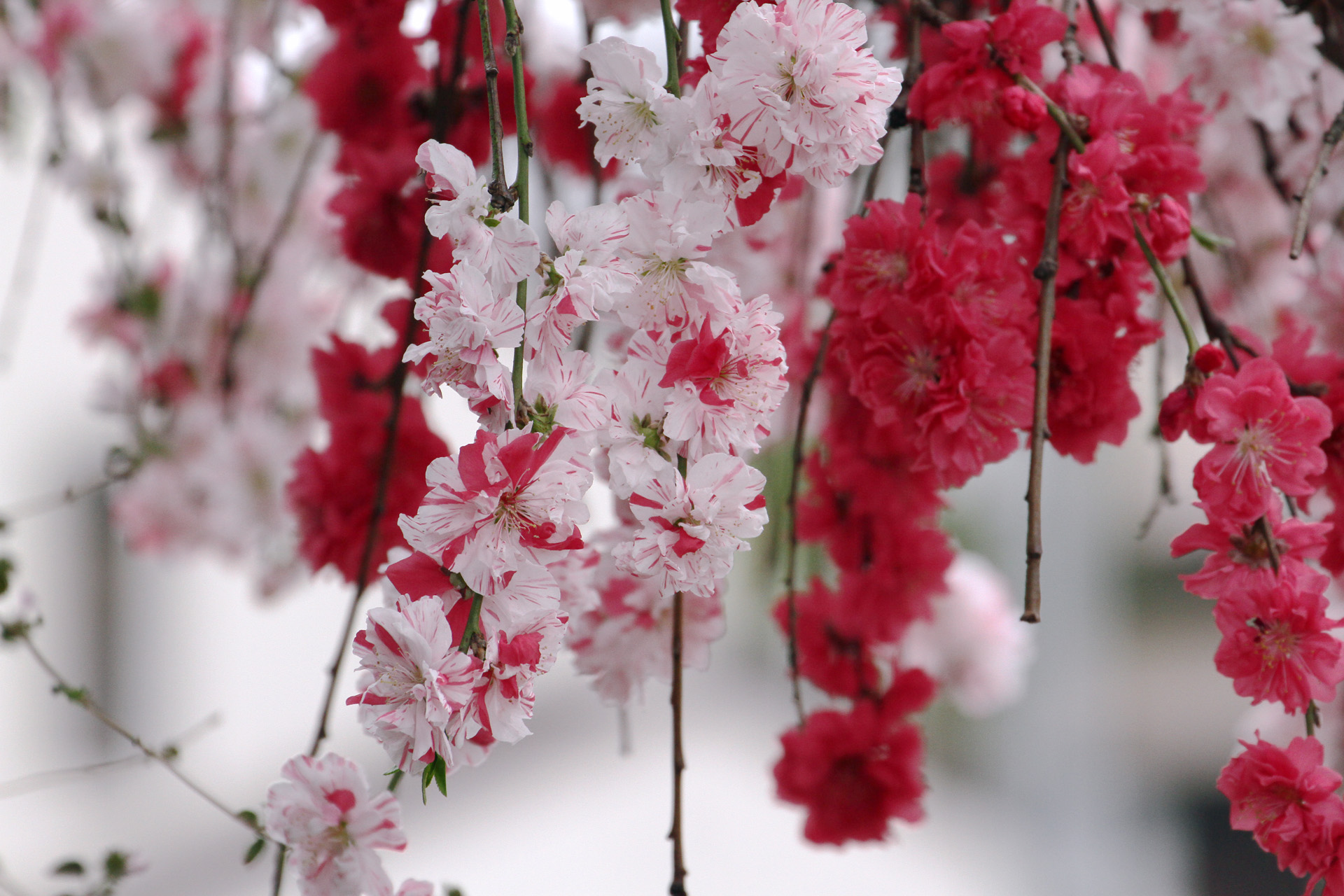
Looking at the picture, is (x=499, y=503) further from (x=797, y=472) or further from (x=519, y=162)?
(x=797, y=472)

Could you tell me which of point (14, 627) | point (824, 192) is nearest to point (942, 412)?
point (14, 627)

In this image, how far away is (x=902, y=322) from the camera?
1.40 ft

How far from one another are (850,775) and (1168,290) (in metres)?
0.42

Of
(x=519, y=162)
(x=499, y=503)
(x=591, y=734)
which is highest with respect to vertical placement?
Result: (x=519, y=162)

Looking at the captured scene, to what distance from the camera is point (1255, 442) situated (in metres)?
0.37

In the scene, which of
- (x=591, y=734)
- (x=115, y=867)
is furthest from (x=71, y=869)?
(x=591, y=734)

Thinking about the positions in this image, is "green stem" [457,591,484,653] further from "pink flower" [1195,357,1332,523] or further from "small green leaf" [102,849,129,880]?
"small green leaf" [102,849,129,880]

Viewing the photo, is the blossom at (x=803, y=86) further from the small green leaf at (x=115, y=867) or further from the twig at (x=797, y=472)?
the small green leaf at (x=115, y=867)

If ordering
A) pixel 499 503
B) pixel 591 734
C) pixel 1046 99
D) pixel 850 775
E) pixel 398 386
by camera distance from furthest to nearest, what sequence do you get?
1. pixel 591 734
2. pixel 850 775
3. pixel 398 386
4. pixel 1046 99
5. pixel 499 503

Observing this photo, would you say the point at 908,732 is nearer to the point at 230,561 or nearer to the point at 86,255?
the point at 230,561

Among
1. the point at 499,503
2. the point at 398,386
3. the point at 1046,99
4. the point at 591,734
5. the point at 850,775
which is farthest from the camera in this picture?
the point at 591,734

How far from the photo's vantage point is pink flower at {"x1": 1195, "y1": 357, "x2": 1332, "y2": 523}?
0.37 metres

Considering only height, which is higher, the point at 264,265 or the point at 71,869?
the point at 264,265

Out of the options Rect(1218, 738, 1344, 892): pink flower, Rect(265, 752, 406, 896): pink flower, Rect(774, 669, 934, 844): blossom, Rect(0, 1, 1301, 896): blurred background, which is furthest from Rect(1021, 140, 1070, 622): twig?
Rect(0, 1, 1301, 896): blurred background
